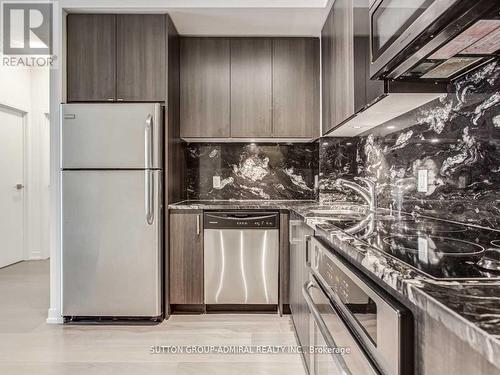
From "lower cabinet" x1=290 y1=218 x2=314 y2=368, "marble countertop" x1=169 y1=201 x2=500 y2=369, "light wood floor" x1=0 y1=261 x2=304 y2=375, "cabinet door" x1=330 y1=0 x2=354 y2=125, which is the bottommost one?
"light wood floor" x1=0 y1=261 x2=304 y2=375

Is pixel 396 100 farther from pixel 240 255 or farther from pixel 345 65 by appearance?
pixel 240 255

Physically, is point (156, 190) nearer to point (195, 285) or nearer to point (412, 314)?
point (195, 285)

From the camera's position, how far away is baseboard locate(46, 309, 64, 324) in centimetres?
277

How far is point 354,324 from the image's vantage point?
38.2 inches

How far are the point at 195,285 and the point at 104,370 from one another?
96cm

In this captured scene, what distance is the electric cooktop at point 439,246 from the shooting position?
738 millimetres

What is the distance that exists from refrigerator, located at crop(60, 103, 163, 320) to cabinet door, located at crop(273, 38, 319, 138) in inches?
43.7

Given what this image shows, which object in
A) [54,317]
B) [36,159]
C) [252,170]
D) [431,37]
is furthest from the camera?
[36,159]

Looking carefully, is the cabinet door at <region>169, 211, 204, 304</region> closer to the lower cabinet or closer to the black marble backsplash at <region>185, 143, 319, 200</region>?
the black marble backsplash at <region>185, 143, 319, 200</region>

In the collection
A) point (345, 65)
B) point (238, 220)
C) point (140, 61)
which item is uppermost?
point (140, 61)

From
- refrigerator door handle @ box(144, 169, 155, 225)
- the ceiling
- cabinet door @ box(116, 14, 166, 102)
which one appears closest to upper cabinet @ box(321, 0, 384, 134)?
the ceiling

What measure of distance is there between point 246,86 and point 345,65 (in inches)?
46.6

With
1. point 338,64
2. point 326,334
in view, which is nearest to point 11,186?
point 338,64

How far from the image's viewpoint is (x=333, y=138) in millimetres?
3273
